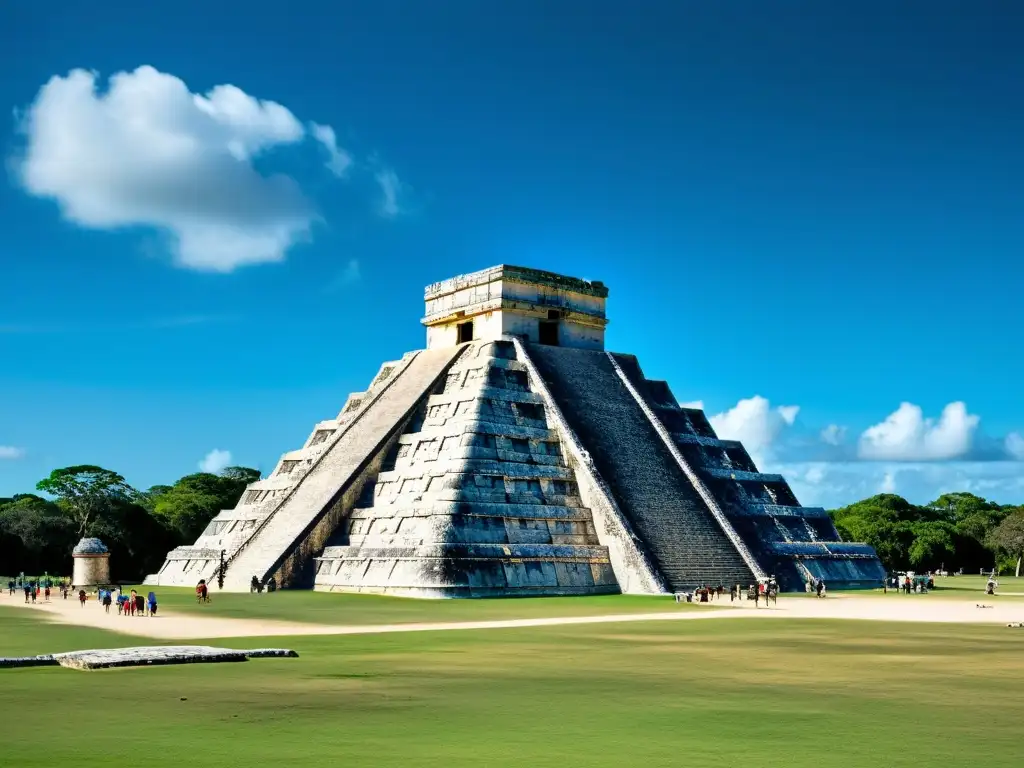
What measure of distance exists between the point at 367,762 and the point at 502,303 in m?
35.4

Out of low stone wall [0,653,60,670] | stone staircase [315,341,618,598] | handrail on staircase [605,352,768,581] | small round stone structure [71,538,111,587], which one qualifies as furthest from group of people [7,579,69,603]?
handrail on staircase [605,352,768,581]

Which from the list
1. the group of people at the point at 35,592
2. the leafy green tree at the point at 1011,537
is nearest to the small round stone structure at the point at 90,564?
the group of people at the point at 35,592

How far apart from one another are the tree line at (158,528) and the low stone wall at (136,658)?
120 feet

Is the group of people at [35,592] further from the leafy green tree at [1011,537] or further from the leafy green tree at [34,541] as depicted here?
the leafy green tree at [1011,537]

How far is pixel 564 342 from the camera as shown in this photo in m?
46.9

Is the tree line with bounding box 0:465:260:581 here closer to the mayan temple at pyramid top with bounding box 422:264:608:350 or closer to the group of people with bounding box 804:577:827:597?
the mayan temple at pyramid top with bounding box 422:264:608:350

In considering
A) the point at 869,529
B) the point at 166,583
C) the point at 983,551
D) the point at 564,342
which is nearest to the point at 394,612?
the point at 166,583

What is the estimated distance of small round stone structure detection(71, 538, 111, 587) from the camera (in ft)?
126

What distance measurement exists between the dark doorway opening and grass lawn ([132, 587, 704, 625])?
14.3 meters

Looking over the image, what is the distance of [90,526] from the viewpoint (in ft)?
179

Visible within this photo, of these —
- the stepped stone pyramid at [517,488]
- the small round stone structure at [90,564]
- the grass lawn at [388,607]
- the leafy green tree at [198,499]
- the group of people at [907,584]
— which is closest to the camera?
the grass lawn at [388,607]

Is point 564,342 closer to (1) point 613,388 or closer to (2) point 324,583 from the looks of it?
(1) point 613,388

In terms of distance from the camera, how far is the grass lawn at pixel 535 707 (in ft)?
33.6

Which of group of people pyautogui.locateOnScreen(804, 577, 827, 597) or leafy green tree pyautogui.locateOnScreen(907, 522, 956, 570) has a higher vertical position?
leafy green tree pyautogui.locateOnScreen(907, 522, 956, 570)
